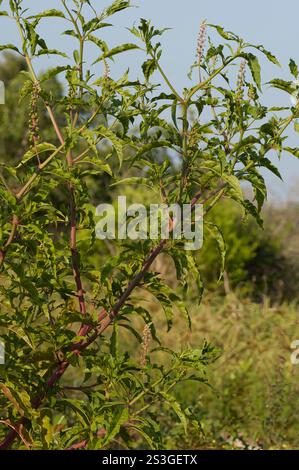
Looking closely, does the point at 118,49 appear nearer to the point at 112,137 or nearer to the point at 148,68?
the point at 148,68

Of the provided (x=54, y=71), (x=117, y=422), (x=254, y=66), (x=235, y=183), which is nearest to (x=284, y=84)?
(x=254, y=66)

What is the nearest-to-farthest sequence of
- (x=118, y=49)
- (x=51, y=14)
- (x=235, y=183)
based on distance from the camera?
(x=235, y=183)
(x=118, y=49)
(x=51, y=14)

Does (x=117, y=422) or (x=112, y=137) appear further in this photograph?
(x=117, y=422)

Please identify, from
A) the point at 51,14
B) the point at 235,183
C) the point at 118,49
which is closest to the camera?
the point at 235,183

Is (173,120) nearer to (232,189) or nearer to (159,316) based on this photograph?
(232,189)

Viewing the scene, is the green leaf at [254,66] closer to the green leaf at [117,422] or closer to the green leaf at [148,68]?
the green leaf at [148,68]

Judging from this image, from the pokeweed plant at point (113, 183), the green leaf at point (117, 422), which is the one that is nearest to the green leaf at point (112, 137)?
the pokeweed plant at point (113, 183)

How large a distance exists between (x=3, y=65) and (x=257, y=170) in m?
15.6

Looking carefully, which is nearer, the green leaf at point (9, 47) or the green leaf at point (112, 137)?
the green leaf at point (112, 137)

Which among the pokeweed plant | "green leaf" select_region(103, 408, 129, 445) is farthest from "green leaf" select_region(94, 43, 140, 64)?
"green leaf" select_region(103, 408, 129, 445)

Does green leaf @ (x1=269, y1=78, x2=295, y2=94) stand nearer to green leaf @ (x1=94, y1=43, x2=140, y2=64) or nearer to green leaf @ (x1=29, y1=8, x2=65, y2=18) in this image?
green leaf @ (x1=94, y1=43, x2=140, y2=64)

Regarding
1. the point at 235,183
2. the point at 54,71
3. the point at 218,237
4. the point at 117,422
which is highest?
the point at 54,71

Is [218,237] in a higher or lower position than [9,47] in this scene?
lower
